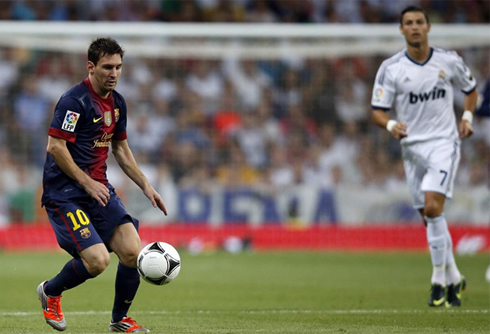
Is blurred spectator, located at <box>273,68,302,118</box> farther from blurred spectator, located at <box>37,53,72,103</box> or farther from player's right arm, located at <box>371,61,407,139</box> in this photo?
player's right arm, located at <box>371,61,407,139</box>

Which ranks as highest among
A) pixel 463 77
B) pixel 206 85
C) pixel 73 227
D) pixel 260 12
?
pixel 260 12

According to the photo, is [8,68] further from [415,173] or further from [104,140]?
[104,140]

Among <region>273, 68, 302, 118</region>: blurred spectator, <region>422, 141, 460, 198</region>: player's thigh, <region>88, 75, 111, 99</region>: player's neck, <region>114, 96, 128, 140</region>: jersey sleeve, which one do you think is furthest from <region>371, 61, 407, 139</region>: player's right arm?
<region>273, 68, 302, 118</region>: blurred spectator

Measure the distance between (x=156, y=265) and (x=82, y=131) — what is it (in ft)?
3.88

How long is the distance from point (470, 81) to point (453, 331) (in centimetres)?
349

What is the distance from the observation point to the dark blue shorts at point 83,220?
6.75m

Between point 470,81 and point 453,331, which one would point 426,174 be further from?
point 453,331

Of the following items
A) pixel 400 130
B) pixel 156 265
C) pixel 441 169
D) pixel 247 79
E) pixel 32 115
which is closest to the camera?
pixel 156 265

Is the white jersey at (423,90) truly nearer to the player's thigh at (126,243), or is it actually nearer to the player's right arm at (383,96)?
the player's right arm at (383,96)

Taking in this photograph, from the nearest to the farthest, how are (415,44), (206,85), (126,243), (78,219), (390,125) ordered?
(78,219) → (126,243) → (390,125) → (415,44) → (206,85)

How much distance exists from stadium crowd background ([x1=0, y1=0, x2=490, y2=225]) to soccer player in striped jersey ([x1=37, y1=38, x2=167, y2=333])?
38.5 feet

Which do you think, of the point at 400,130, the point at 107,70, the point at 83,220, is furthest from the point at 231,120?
the point at 83,220

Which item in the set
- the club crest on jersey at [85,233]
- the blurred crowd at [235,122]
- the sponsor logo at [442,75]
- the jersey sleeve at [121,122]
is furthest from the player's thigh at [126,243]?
the blurred crowd at [235,122]

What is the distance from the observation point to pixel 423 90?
943 centimetres
